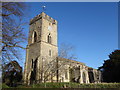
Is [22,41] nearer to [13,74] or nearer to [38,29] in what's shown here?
[38,29]

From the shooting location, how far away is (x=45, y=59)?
93.0ft

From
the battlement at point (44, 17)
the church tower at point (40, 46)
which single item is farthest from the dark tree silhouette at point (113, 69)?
the battlement at point (44, 17)

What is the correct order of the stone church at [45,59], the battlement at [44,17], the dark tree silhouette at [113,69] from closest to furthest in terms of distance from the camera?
the stone church at [45,59], the dark tree silhouette at [113,69], the battlement at [44,17]

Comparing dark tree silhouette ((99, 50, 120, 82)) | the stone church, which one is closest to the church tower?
the stone church

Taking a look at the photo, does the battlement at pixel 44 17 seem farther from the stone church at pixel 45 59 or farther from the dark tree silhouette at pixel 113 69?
the dark tree silhouette at pixel 113 69

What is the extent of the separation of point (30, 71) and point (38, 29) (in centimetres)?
1024

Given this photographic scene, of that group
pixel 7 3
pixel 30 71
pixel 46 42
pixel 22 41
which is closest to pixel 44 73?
pixel 30 71

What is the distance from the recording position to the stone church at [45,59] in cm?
2616

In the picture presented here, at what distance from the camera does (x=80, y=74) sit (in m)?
32.8

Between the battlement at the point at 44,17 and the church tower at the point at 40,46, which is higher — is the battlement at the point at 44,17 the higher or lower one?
the higher one

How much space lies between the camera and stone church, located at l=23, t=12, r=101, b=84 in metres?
26.2

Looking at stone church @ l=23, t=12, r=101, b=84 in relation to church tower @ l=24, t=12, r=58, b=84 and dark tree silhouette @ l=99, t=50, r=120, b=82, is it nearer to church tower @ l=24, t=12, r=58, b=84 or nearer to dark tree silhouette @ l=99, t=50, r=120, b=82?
church tower @ l=24, t=12, r=58, b=84

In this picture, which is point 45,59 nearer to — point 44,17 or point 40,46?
point 40,46

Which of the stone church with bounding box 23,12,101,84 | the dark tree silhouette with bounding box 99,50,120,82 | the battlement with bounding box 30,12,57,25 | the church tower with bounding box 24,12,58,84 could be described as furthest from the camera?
the battlement with bounding box 30,12,57,25
